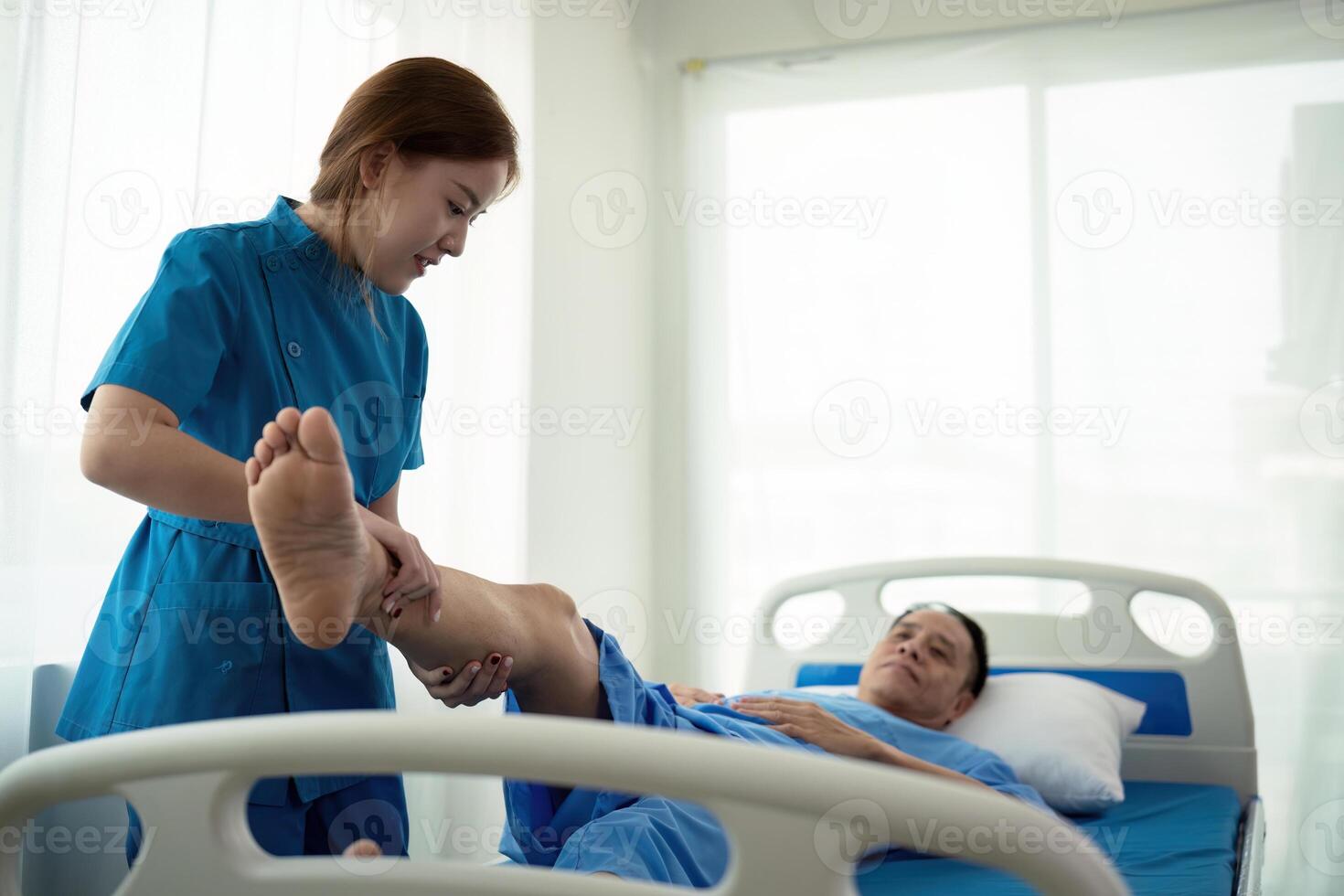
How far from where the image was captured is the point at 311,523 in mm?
958

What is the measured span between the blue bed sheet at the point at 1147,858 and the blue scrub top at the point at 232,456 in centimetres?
82

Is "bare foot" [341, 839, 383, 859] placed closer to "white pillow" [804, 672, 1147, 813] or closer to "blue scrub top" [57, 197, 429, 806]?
"blue scrub top" [57, 197, 429, 806]

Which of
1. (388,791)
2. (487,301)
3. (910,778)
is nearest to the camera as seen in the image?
(910,778)

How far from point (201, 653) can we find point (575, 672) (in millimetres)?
436

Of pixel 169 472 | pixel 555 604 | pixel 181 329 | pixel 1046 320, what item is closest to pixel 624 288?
pixel 1046 320

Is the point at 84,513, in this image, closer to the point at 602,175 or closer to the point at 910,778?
the point at 910,778

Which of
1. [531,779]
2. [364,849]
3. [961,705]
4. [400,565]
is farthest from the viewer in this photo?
[961,705]

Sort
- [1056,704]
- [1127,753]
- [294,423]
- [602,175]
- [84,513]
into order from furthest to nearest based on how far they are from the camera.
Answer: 1. [602,175]
2. [1127,753]
3. [1056,704]
4. [84,513]
5. [294,423]

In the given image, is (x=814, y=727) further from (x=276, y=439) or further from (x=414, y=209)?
(x=276, y=439)

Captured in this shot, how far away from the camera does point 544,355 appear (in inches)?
121

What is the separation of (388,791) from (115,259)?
3.06 ft

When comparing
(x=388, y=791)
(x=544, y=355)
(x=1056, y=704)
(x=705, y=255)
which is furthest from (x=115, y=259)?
(x=705, y=255)

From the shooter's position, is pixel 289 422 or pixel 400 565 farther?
pixel 400 565

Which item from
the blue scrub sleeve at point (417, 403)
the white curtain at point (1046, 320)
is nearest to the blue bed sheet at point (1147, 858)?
the blue scrub sleeve at point (417, 403)
